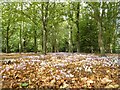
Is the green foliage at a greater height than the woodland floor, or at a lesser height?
greater

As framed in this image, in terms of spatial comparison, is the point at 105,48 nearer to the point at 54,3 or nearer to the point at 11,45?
the point at 54,3

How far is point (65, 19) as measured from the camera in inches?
89.4

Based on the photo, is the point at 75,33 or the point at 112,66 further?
the point at 75,33

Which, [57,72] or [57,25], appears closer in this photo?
[57,72]

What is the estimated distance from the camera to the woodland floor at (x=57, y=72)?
1.49 metres

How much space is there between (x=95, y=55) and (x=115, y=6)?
655mm

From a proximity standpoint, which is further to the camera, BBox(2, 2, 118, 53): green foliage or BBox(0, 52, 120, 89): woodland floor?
BBox(2, 2, 118, 53): green foliage

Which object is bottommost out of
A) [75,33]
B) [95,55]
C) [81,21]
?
[95,55]

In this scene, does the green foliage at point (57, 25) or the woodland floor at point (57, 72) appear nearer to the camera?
the woodland floor at point (57, 72)

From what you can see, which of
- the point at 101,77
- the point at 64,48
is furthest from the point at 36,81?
the point at 64,48

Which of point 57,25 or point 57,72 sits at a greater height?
point 57,25

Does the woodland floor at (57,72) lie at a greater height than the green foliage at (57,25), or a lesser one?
lesser

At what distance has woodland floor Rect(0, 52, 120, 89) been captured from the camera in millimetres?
1491

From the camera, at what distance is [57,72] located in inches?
64.2
